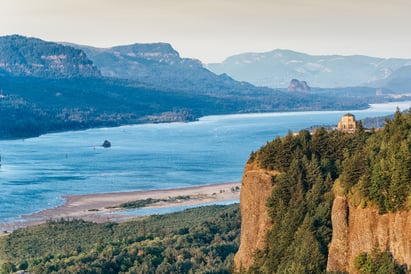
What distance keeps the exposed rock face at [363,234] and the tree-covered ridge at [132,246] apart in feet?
31.0

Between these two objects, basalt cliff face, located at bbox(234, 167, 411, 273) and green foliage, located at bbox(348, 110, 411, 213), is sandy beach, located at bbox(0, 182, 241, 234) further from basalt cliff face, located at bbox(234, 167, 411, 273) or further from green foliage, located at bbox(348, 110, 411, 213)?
green foliage, located at bbox(348, 110, 411, 213)

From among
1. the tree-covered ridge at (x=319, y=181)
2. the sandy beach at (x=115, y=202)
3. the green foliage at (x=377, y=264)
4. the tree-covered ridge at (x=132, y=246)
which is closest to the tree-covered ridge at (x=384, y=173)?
the tree-covered ridge at (x=319, y=181)

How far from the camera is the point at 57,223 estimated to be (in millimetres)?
59875

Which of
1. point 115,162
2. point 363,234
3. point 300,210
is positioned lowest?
point 115,162

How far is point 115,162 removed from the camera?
116688 millimetres

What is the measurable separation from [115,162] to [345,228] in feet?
312

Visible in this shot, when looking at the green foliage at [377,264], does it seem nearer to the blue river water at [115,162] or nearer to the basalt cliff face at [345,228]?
the basalt cliff face at [345,228]

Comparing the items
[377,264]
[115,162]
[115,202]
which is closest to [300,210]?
[377,264]

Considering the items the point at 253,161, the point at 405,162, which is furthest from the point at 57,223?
the point at 405,162

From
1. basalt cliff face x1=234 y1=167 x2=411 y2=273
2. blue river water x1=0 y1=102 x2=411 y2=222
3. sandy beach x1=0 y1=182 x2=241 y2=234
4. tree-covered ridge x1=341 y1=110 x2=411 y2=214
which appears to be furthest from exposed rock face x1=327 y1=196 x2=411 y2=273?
blue river water x1=0 y1=102 x2=411 y2=222

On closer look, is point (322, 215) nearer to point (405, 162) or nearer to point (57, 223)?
point (405, 162)

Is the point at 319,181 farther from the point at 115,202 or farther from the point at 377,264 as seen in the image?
the point at 115,202

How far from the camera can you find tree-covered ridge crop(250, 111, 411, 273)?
2205 centimetres

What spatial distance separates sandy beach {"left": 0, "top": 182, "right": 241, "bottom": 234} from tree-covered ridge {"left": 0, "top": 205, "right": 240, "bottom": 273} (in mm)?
7506
